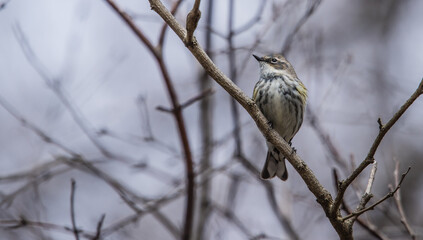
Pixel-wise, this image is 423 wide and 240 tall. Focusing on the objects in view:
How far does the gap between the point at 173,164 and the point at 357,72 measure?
3582 millimetres

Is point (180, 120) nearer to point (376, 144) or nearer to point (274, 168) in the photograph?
point (274, 168)

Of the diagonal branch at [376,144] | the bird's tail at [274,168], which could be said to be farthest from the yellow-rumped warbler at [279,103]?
the diagonal branch at [376,144]

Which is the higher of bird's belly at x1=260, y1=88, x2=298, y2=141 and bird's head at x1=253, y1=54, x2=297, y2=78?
bird's head at x1=253, y1=54, x2=297, y2=78

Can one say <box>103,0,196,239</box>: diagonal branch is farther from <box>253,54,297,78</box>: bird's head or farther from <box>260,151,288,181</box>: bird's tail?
<box>253,54,297,78</box>: bird's head

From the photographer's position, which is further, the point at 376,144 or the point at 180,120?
the point at 180,120

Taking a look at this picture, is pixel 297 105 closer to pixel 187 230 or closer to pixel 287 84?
pixel 287 84

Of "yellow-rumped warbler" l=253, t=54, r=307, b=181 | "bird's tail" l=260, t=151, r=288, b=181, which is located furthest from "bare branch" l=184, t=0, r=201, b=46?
"bird's tail" l=260, t=151, r=288, b=181

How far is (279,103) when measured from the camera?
19.1 ft

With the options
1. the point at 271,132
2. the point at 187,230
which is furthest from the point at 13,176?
the point at 271,132

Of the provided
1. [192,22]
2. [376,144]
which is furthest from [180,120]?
[376,144]

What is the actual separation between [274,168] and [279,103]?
764 mm

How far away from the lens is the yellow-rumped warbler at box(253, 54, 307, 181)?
582cm

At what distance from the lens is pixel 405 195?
10.4 m

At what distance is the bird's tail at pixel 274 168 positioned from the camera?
5742 mm
